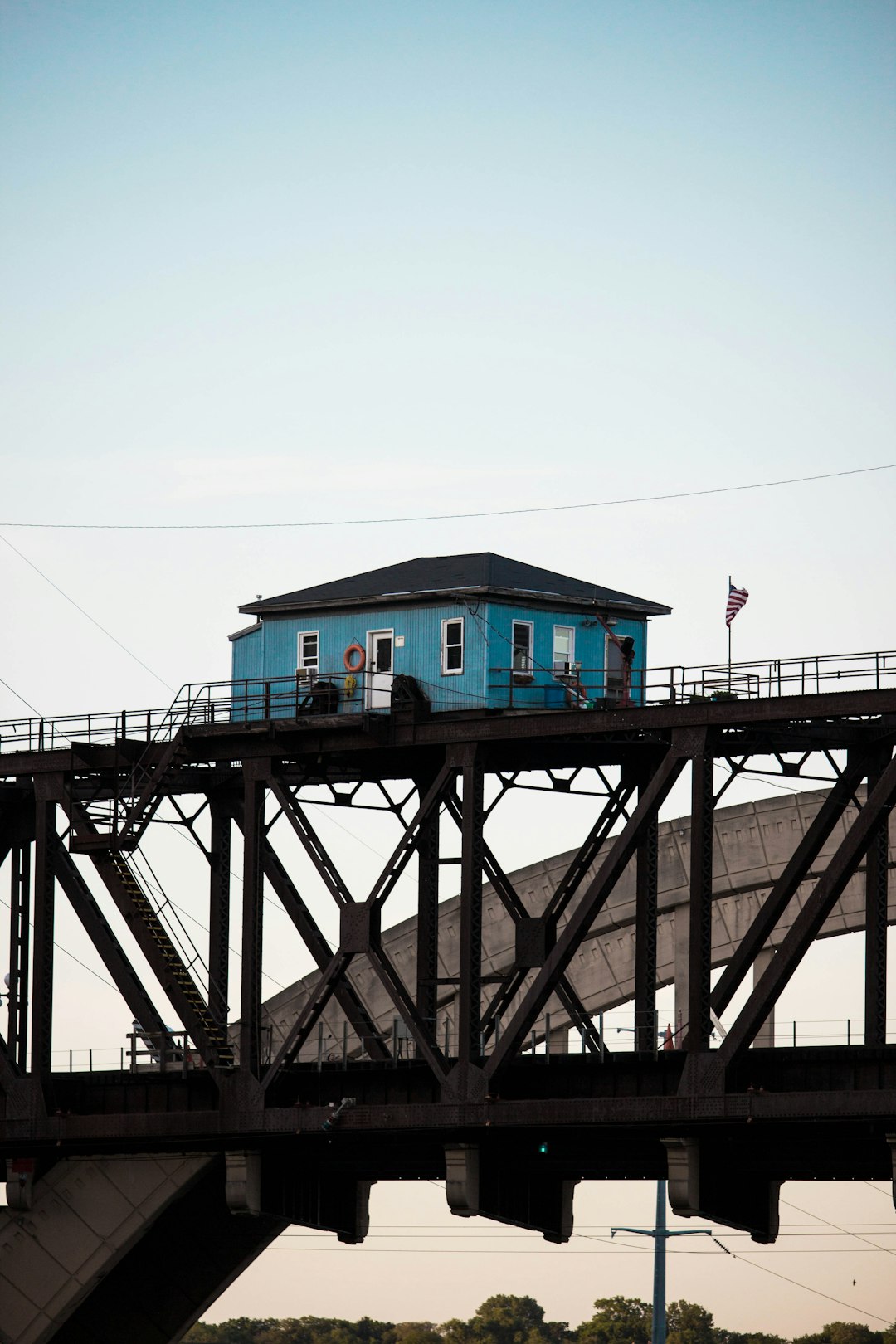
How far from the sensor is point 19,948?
60656mm

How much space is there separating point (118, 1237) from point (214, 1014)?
6.34 m

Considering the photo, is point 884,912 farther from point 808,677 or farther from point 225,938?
point 225,938

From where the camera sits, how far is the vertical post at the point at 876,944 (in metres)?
52.2

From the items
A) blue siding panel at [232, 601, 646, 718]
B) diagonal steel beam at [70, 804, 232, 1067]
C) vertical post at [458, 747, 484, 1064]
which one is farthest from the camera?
blue siding panel at [232, 601, 646, 718]

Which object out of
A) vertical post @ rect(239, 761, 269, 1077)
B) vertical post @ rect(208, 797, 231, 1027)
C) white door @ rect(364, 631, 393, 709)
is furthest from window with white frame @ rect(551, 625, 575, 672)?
vertical post @ rect(208, 797, 231, 1027)

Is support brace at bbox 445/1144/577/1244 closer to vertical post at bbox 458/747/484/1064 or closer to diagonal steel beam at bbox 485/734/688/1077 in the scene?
vertical post at bbox 458/747/484/1064

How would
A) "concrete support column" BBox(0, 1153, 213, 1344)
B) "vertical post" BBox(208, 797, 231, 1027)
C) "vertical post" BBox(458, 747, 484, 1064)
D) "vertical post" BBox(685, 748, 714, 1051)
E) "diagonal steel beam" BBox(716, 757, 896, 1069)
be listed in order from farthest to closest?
"vertical post" BBox(208, 797, 231, 1027), "concrete support column" BBox(0, 1153, 213, 1344), "vertical post" BBox(458, 747, 484, 1064), "vertical post" BBox(685, 748, 714, 1051), "diagonal steel beam" BBox(716, 757, 896, 1069)

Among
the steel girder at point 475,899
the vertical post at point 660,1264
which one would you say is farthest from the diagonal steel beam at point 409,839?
the vertical post at point 660,1264

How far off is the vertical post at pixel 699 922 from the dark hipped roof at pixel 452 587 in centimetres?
1017

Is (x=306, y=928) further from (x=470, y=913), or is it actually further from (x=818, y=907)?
(x=818, y=907)

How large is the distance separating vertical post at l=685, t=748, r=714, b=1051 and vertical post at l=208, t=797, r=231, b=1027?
1749 centimetres

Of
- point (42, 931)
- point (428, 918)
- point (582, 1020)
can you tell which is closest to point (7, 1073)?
point (42, 931)

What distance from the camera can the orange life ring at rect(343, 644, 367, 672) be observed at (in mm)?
Result: 58062

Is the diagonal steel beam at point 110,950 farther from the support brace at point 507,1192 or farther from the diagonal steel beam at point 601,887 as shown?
the diagonal steel beam at point 601,887
